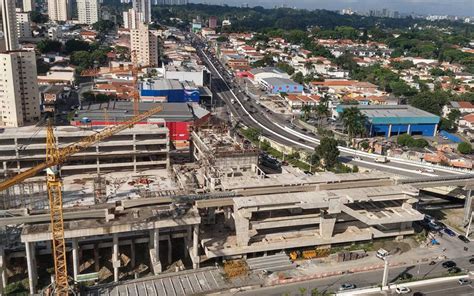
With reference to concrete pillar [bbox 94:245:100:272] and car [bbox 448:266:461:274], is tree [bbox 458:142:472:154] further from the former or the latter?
concrete pillar [bbox 94:245:100:272]

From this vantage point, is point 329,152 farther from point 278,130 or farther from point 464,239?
point 278,130

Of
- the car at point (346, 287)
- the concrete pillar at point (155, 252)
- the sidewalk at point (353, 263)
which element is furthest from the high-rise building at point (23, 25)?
the car at point (346, 287)

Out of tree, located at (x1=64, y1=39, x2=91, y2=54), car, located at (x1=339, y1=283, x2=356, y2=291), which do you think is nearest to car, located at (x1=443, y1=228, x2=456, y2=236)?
car, located at (x1=339, y1=283, x2=356, y2=291)

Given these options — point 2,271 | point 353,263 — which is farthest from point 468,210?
point 2,271

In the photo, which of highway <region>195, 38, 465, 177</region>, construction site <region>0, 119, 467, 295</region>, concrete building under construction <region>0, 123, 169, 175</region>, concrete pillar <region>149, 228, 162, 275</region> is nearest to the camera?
construction site <region>0, 119, 467, 295</region>

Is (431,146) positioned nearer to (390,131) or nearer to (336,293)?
(390,131)

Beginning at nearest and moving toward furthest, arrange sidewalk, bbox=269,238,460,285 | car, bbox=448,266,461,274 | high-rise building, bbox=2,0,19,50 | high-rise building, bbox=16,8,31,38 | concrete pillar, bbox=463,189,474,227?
sidewalk, bbox=269,238,460,285 < car, bbox=448,266,461,274 < concrete pillar, bbox=463,189,474,227 < high-rise building, bbox=2,0,19,50 < high-rise building, bbox=16,8,31,38

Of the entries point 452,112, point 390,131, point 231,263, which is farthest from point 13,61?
point 452,112
